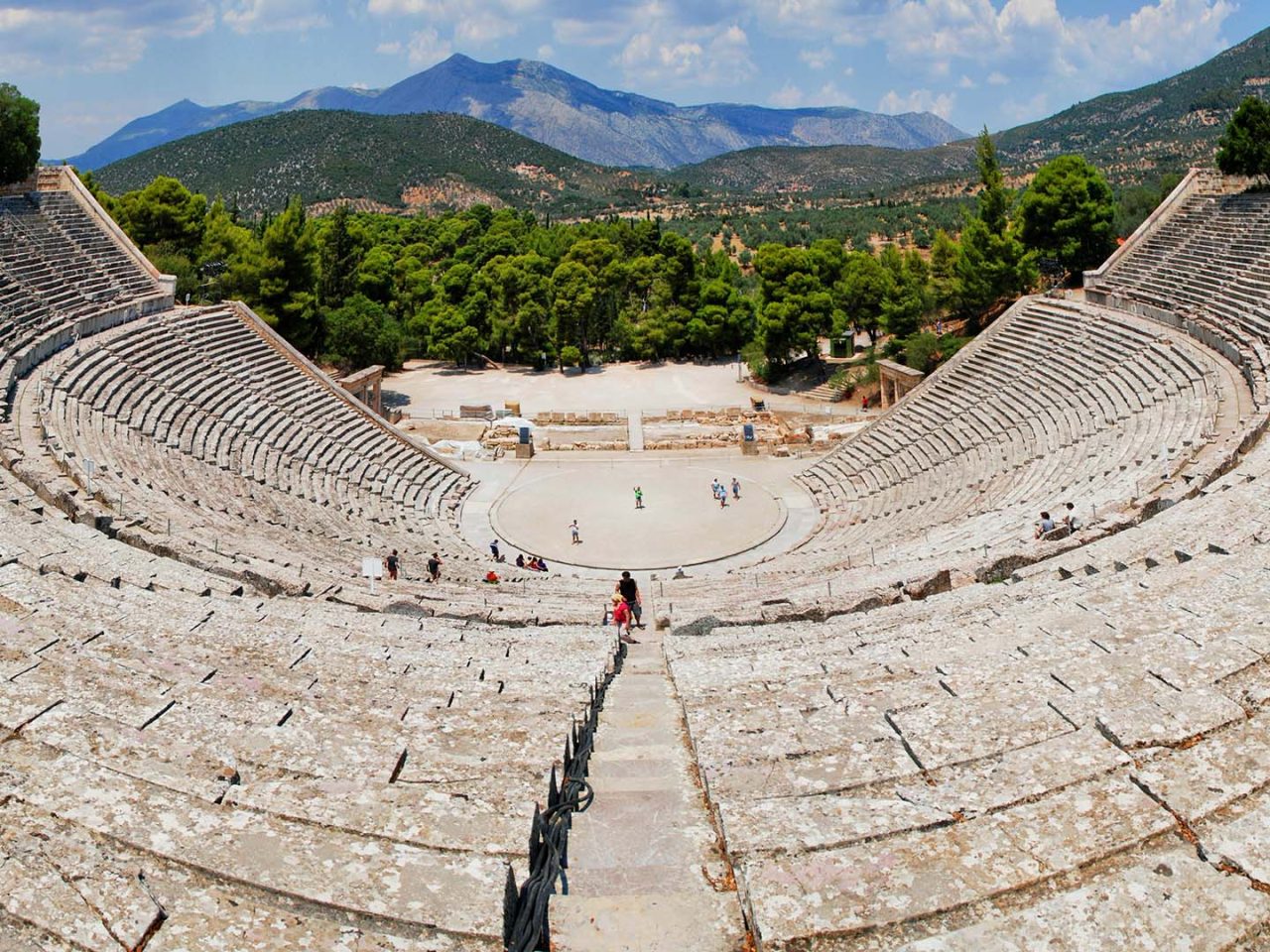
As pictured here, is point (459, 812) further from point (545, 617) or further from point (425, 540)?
point (425, 540)

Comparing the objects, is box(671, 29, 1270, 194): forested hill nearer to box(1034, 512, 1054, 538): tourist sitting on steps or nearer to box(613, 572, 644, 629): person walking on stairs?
box(1034, 512, 1054, 538): tourist sitting on steps

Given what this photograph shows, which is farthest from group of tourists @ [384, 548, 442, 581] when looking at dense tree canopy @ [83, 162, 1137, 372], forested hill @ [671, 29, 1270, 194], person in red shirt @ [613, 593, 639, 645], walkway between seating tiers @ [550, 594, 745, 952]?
forested hill @ [671, 29, 1270, 194]

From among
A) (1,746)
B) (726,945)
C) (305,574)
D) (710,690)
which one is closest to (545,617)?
(305,574)

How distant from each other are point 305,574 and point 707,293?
38.0 meters

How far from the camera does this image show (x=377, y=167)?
13962 cm

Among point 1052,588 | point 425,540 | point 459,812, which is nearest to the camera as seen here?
point 459,812

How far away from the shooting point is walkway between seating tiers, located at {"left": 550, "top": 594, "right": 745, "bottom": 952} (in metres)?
5.01

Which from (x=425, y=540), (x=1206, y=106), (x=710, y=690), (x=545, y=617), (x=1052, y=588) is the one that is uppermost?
(x=1206, y=106)

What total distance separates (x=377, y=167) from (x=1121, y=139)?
9769cm

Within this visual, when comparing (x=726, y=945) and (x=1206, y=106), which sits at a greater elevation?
(x=1206, y=106)

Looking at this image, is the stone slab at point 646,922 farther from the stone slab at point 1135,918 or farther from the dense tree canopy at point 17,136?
the dense tree canopy at point 17,136

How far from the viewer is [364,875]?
4.89 metres

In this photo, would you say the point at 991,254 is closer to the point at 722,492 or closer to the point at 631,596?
the point at 722,492

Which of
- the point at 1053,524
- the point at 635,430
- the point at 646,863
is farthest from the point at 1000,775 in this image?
the point at 635,430
